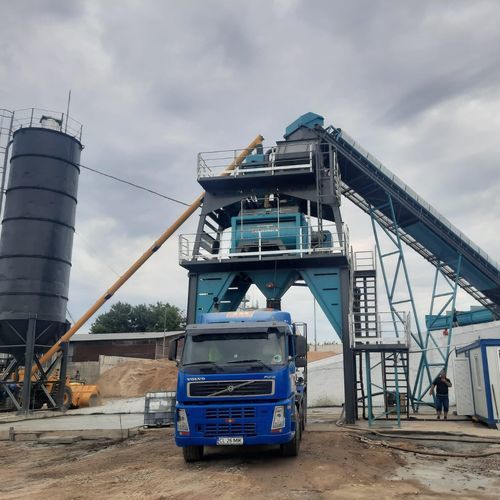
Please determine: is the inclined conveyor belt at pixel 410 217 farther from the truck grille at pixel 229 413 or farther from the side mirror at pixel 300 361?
the truck grille at pixel 229 413

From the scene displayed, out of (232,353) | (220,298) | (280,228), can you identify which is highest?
(280,228)

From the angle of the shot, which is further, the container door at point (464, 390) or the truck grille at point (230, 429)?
the container door at point (464, 390)

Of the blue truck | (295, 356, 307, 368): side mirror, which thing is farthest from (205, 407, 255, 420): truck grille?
(295, 356, 307, 368): side mirror

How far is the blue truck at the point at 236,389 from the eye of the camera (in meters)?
9.66

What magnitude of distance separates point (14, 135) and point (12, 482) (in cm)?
2082

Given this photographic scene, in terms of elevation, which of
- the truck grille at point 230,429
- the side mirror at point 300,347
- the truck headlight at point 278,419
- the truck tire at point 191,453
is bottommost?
the truck tire at point 191,453

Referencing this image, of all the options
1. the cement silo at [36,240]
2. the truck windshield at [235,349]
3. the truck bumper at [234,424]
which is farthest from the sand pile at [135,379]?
the truck bumper at [234,424]

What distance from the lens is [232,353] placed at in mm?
10383

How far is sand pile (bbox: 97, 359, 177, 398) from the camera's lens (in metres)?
37.3

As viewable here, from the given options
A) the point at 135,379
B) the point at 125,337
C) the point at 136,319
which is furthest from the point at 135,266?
the point at 136,319

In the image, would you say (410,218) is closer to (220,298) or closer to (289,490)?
(220,298)

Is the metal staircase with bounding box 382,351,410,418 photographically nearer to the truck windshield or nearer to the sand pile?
the truck windshield

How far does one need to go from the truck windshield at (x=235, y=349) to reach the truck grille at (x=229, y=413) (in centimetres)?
79

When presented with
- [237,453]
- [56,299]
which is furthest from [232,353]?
[56,299]
